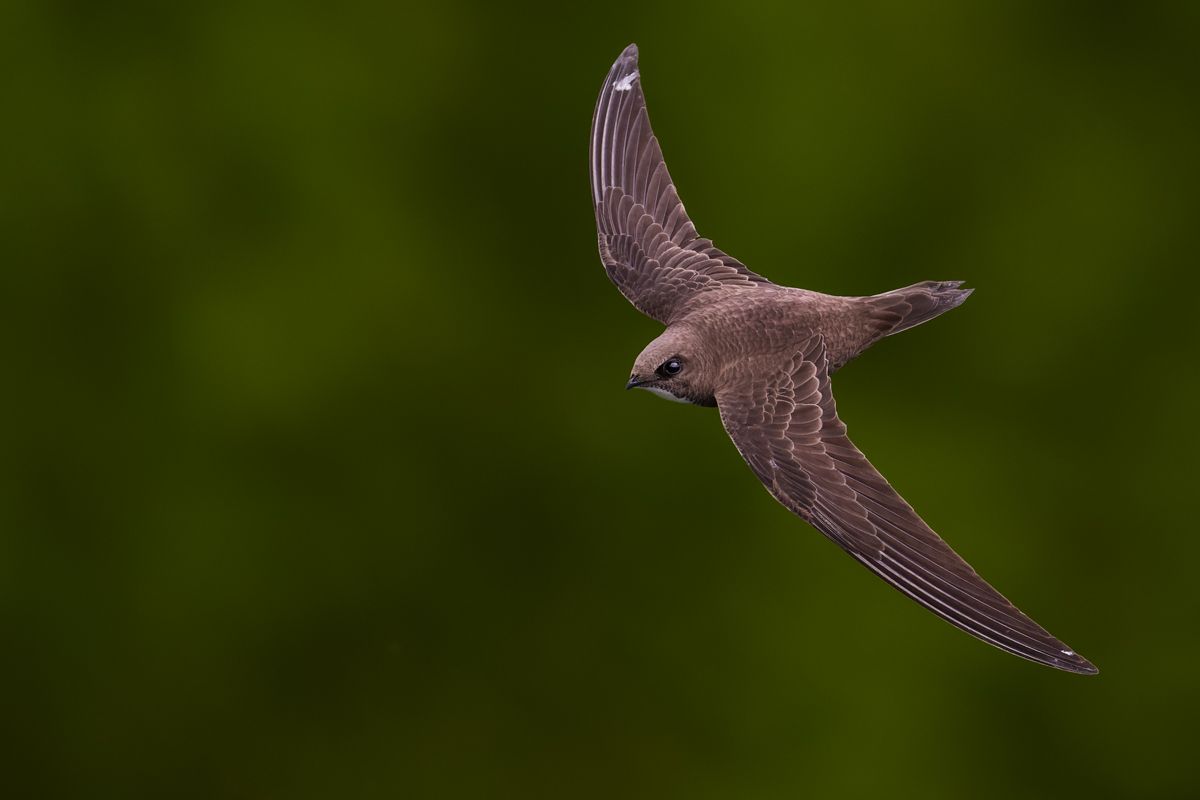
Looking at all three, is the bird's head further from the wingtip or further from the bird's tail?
the wingtip

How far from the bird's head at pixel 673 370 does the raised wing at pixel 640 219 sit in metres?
0.44

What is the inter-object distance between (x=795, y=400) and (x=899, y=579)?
2.70 feet

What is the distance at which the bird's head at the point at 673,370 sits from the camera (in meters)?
5.37

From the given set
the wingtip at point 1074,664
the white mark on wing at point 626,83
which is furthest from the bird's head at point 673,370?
the wingtip at point 1074,664

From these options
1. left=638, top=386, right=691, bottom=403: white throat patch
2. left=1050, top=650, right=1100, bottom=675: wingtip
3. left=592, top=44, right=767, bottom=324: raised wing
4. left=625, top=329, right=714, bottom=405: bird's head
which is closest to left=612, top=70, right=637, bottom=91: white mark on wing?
left=592, top=44, right=767, bottom=324: raised wing

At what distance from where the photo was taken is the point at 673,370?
539 cm

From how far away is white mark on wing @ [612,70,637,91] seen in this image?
21.0 ft

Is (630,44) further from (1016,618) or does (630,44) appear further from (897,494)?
(1016,618)

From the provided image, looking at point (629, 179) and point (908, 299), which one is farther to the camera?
point (629, 179)

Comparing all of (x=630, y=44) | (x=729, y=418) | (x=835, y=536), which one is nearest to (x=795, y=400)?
(x=729, y=418)

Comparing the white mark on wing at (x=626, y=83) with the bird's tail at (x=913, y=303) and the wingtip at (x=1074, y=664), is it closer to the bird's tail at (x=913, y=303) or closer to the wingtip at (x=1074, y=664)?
the bird's tail at (x=913, y=303)

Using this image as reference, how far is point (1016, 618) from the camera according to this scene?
14.8ft

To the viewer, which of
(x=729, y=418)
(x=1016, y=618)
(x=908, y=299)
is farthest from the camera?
(x=908, y=299)

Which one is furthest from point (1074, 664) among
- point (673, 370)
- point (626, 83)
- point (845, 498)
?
point (626, 83)
